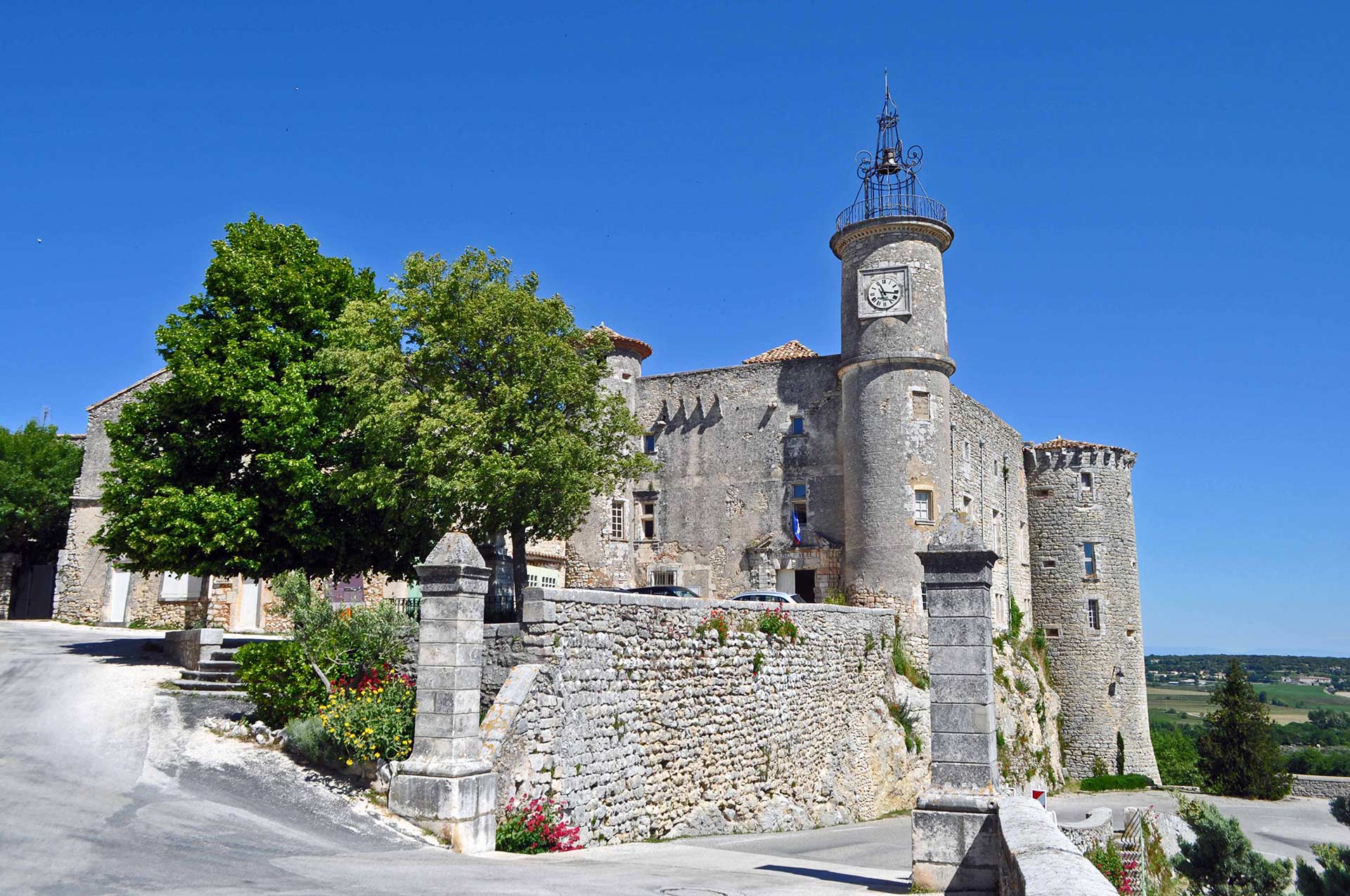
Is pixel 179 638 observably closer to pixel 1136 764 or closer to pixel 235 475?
pixel 235 475

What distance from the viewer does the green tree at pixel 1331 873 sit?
877 centimetres

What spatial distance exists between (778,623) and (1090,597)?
88.1 feet

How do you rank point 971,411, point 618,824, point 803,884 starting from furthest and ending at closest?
point 971,411
point 618,824
point 803,884

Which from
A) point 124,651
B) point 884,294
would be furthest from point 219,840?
point 884,294

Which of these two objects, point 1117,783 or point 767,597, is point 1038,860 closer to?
point 767,597

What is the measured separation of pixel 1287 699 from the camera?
430 feet

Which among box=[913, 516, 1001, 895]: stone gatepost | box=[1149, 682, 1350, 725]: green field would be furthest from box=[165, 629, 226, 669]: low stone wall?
box=[1149, 682, 1350, 725]: green field

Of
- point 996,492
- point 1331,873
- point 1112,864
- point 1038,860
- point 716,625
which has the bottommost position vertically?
point 1112,864

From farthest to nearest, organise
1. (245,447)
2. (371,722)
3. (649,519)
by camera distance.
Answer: (649,519) < (245,447) < (371,722)

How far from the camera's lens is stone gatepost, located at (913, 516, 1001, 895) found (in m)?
10.1

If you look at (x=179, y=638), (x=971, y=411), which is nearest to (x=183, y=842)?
(x=179, y=638)

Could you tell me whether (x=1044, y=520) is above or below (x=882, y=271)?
below

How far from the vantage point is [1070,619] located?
43.2m

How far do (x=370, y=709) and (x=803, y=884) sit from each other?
589 cm
